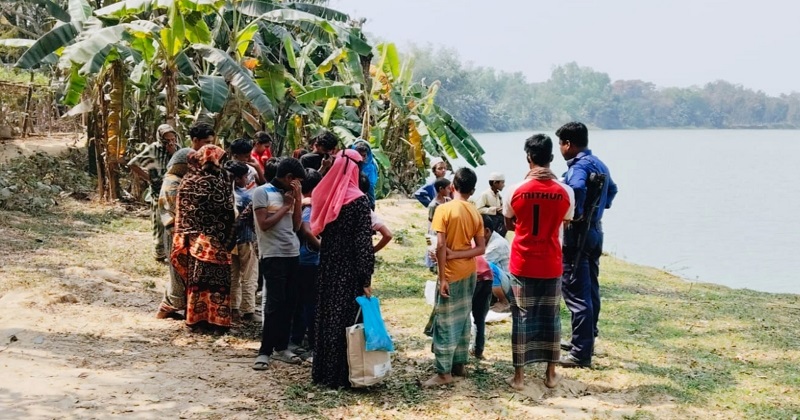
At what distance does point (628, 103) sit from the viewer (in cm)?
8925

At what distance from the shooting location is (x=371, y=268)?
4664mm

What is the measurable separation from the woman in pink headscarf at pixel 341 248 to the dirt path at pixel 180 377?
0.43 meters

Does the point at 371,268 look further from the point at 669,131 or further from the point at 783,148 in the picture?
the point at 669,131

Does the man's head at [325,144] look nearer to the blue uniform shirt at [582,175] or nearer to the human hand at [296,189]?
the human hand at [296,189]

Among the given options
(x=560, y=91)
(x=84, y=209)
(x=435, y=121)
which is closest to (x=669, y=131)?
(x=560, y=91)

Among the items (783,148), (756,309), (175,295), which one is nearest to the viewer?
(175,295)

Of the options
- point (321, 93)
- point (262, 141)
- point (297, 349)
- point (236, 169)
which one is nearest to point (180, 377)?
point (297, 349)

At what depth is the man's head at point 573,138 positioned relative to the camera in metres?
5.21

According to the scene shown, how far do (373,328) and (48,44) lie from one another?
22.6 feet

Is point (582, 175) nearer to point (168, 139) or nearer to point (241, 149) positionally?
point (241, 149)

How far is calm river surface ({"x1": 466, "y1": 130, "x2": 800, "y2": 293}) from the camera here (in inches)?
752

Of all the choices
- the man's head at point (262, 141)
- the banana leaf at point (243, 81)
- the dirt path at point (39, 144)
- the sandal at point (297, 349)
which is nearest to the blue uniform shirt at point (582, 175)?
the sandal at point (297, 349)

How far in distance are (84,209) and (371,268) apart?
8.72 metres

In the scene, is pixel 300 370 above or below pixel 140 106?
below
